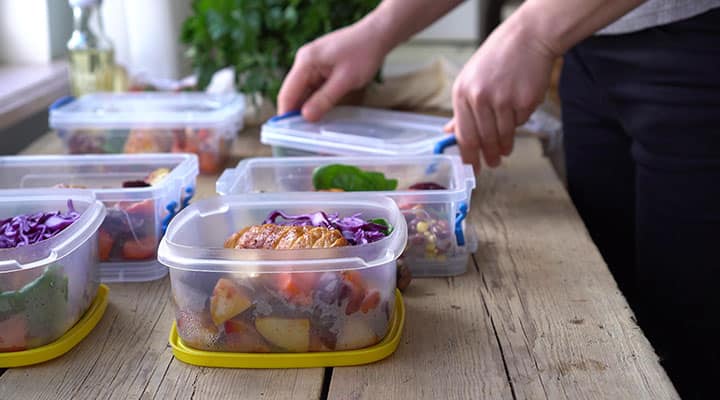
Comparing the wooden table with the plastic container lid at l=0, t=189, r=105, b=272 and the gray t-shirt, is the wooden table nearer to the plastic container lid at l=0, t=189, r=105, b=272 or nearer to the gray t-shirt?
the plastic container lid at l=0, t=189, r=105, b=272

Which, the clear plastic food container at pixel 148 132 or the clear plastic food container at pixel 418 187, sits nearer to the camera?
the clear plastic food container at pixel 418 187

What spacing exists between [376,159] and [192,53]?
2.30 feet

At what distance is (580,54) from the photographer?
4.27 ft

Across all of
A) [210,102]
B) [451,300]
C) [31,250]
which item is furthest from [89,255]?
[210,102]

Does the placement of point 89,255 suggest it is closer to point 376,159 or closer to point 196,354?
point 196,354

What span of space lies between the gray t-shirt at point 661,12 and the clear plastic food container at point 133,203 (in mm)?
596

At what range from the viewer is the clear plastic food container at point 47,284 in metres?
0.76

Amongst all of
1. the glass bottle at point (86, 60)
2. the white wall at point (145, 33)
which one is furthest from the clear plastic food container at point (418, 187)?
the white wall at point (145, 33)

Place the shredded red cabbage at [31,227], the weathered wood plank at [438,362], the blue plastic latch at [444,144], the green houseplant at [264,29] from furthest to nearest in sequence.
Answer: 1. the green houseplant at [264,29]
2. the blue plastic latch at [444,144]
3. the shredded red cabbage at [31,227]
4. the weathered wood plank at [438,362]

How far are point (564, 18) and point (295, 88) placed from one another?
0.49m

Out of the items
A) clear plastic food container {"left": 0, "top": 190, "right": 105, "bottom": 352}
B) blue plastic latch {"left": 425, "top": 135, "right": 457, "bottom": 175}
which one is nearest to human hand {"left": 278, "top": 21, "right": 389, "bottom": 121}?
blue plastic latch {"left": 425, "top": 135, "right": 457, "bottom": 175}

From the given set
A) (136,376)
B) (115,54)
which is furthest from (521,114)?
(115,54)

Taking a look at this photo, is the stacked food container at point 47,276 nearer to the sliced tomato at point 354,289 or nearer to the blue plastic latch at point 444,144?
the sliced tomato at point 354,289

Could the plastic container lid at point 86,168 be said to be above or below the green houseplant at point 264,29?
below
